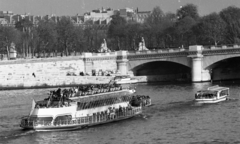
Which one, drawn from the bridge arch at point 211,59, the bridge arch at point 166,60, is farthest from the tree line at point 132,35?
the bridge arch at point 211,59

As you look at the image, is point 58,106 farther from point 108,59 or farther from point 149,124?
point 108,59

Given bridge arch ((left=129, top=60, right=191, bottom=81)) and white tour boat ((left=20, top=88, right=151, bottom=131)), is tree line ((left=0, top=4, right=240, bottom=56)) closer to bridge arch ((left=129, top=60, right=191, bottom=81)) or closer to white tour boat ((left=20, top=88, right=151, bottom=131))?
bridge arch ((left=129, top=60, right=191, bottom=81))

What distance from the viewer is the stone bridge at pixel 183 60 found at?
266 ft

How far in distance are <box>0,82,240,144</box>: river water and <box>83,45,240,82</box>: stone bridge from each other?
64.4 feet

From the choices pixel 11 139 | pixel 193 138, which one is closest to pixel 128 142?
pixel 193 138

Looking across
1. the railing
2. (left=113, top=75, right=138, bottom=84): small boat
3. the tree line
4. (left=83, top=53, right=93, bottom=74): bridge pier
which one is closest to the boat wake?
the railing

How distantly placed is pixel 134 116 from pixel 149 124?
3790 mm

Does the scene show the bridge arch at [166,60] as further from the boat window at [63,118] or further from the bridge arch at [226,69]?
the boat window at [63,118]

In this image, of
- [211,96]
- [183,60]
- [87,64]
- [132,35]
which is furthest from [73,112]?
[132,35]

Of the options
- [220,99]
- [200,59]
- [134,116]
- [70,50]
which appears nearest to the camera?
[134,116]

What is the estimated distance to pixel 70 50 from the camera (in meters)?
110

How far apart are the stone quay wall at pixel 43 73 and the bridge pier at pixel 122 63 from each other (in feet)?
12.9

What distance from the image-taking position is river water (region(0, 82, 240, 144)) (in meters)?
41.5

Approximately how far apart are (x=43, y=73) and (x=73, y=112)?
36328 millimetres
